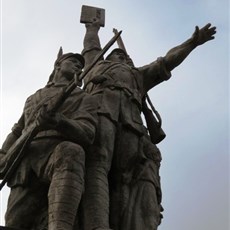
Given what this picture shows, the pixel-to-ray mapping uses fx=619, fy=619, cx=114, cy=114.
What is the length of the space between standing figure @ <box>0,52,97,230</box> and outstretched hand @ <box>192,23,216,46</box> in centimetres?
244

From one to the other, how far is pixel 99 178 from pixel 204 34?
3.43 metres

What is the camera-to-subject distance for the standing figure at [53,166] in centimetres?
766

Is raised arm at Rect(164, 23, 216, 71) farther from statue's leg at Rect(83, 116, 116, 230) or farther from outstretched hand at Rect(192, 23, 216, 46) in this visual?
statue's leg at Rect(83, 116, 116, 230)

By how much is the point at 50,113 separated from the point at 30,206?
1.31 meters

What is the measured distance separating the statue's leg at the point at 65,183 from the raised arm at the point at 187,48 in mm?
2957

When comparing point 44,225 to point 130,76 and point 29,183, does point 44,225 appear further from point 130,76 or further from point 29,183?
point 130,76

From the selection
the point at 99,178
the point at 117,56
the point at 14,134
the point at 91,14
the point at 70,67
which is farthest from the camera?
the point at 91,14

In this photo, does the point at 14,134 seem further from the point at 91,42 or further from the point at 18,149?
the point at 91,42

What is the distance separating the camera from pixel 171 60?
10430mm

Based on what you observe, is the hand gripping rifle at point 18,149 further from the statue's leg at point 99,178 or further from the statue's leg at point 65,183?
the statue's leg at point 99,178

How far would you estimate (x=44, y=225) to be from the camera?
26.7ft

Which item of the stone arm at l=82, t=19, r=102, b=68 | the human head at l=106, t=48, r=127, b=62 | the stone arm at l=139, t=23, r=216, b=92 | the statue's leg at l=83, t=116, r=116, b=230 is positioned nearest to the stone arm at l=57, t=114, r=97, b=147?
the statue's leg at l=83, t=116, r=116, b=230

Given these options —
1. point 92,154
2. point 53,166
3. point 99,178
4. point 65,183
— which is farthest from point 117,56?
point 65,183

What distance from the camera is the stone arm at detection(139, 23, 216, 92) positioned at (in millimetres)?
10422
